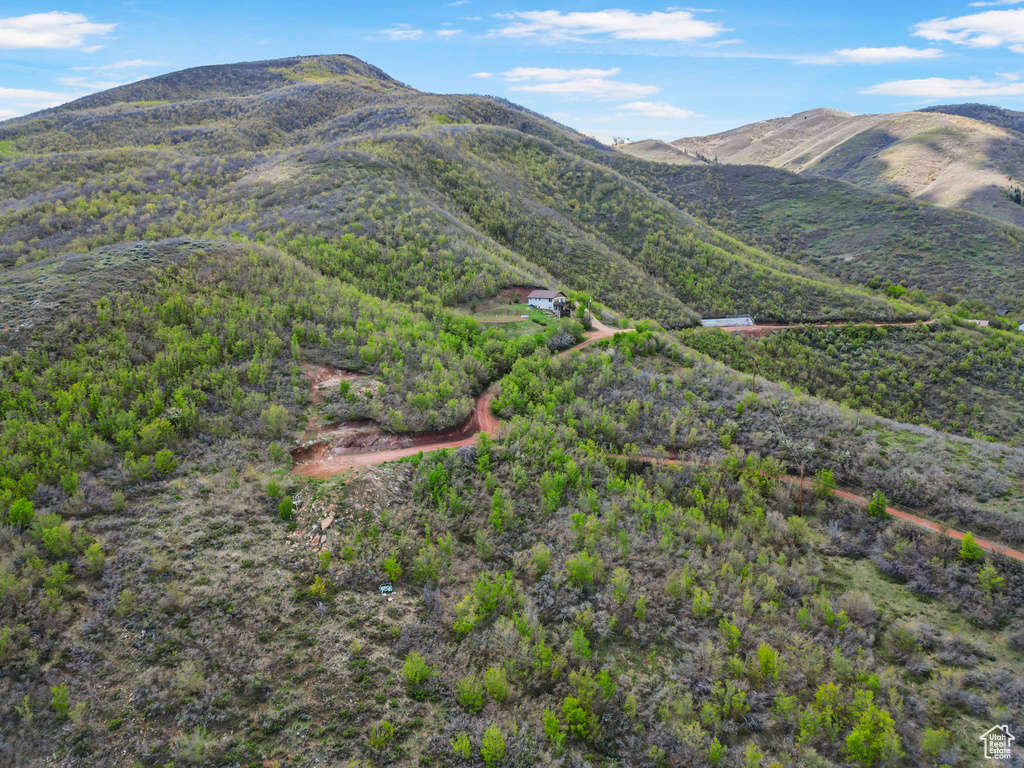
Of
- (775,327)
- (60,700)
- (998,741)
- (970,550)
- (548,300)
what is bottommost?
(998,741)

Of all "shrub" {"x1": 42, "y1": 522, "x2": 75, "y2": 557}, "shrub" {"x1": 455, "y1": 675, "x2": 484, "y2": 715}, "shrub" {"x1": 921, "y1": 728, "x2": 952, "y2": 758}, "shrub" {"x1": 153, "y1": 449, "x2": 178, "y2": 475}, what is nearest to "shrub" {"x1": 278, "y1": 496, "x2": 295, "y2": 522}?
"shrub" {"x1": 153, "y1": 449, "x2": 178, "y2": 475}

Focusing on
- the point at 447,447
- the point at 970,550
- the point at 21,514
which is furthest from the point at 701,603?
the point at 21,514

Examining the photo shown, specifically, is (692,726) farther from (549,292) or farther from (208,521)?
(549,292)

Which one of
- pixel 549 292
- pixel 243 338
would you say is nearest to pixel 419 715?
pixel 243 338

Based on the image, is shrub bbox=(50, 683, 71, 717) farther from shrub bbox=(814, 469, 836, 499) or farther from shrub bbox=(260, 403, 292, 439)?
shrub bbox=(814, 469, 836, 499)

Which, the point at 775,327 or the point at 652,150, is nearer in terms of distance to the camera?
the point at 775,327

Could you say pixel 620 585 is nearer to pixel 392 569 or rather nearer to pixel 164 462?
pixel 392 569

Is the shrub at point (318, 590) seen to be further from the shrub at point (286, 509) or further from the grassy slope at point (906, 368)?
the grassy slope at point (906, 368)
